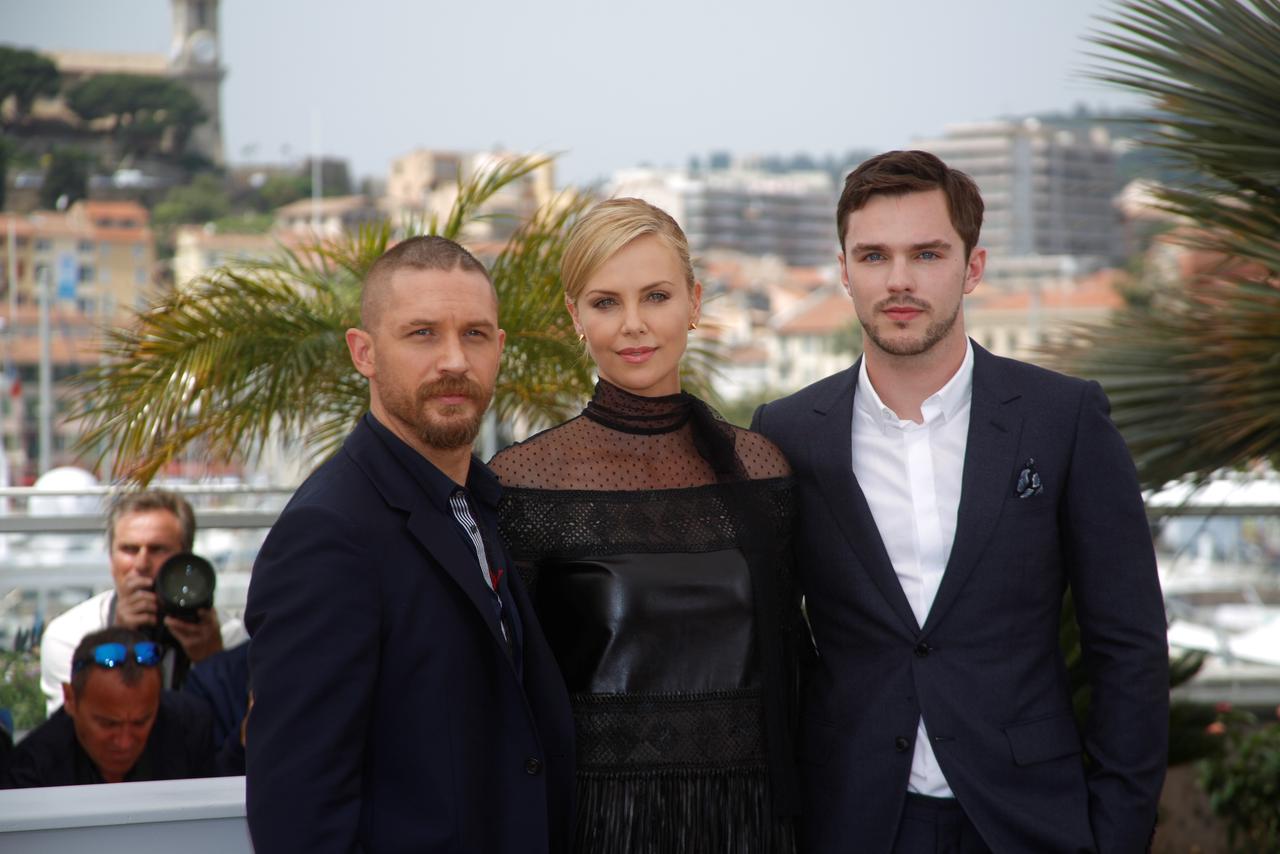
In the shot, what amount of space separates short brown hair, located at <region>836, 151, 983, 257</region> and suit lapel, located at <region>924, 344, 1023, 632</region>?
25 centimetres

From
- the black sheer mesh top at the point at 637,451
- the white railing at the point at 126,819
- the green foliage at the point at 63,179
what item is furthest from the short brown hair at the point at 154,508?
the green foliage at the point at 63,179

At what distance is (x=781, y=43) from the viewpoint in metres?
121

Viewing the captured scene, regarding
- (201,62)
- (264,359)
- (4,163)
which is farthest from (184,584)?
(201,62)

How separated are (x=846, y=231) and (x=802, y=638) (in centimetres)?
73

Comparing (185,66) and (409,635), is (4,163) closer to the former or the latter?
(185,66)

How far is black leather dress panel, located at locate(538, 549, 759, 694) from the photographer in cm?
221

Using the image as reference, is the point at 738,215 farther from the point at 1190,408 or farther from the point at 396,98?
the point at 1190,408

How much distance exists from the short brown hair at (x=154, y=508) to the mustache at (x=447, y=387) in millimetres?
2848

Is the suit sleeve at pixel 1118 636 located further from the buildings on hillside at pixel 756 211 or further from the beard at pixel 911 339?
the buildings on hillside at pixel 756 211

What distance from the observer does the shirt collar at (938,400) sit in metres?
2.40

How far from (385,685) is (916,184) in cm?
124

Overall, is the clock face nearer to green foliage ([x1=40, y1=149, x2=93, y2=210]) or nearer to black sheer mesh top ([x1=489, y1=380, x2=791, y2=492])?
green foliage ([x1=40, y1=149, x2=93, y2=210])

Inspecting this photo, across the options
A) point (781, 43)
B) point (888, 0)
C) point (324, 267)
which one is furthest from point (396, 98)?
point (324, 267)

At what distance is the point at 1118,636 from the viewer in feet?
7.55
